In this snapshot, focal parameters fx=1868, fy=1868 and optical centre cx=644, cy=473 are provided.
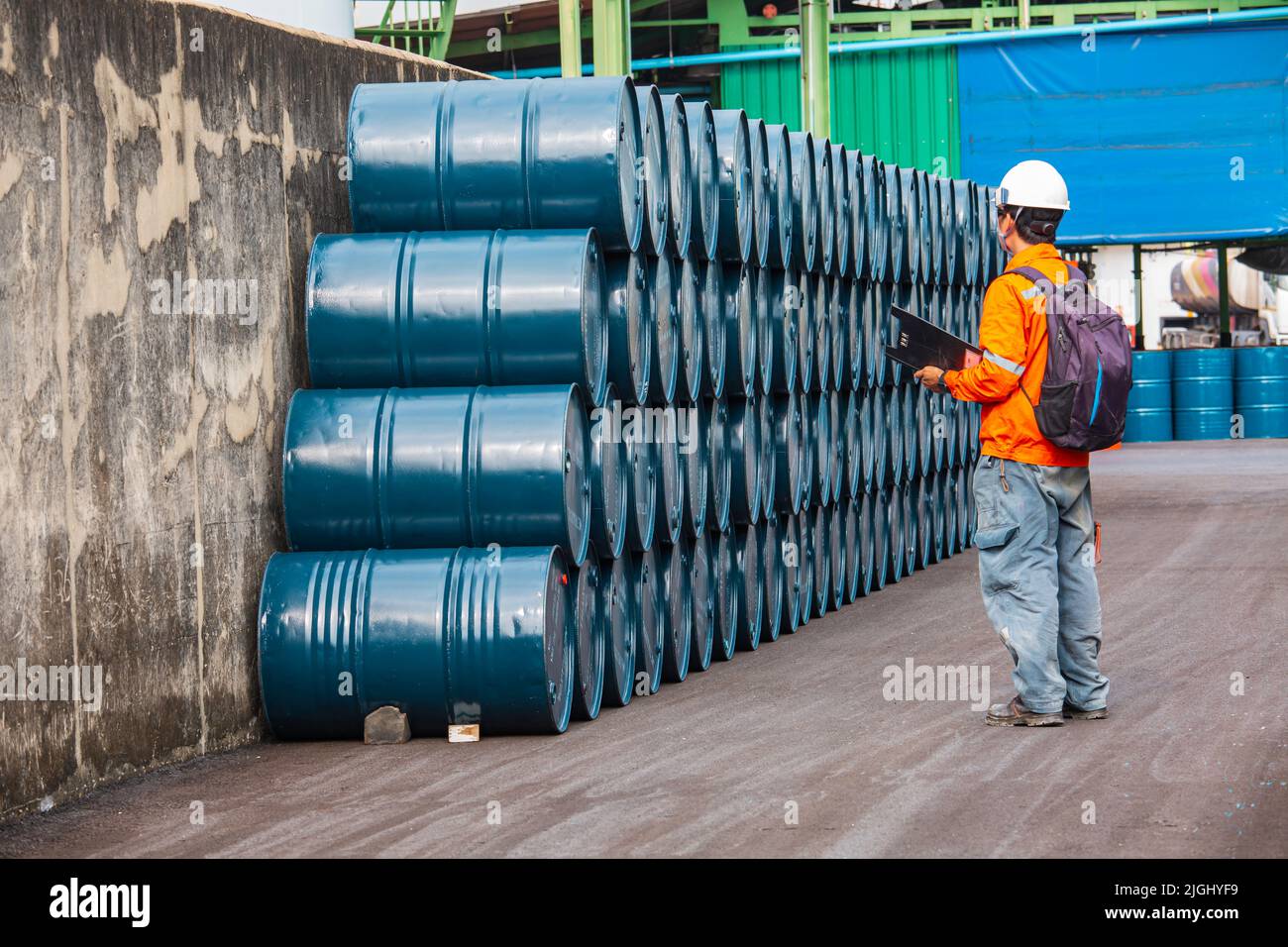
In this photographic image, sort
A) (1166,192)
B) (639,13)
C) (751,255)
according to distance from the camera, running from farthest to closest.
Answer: (639,13) < (1166,192) < (751,255)

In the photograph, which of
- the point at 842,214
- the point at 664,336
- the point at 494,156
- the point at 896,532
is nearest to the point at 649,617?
the point at 664,336

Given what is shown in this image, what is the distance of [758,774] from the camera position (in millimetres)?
6312

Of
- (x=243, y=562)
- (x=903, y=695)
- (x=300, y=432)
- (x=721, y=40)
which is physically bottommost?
(x=903, y=695)

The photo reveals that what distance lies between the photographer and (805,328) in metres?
10.9

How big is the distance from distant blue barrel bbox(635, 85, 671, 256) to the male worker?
1.58 m

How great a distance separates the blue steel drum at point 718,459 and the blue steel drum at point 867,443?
2.64m

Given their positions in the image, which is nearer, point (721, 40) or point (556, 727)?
point (556, 727)

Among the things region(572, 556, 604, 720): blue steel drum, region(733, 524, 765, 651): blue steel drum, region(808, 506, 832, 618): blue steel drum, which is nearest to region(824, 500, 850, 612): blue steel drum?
region(808, 506, 832, 618): blue steel drum

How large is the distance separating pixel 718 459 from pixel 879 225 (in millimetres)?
3491

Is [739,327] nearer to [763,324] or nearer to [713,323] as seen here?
[713,323]

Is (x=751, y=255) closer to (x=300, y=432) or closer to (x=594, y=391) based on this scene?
(x=594, y=391)

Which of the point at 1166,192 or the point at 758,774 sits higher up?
the point at 1166,192
